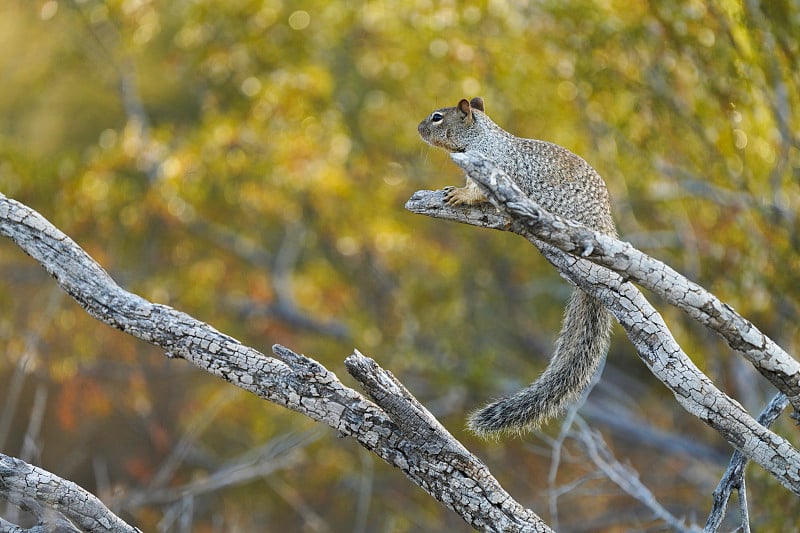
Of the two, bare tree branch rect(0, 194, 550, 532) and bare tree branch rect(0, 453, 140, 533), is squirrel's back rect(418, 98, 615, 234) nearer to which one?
bare tree branch rect(0, 194, 550, 532)

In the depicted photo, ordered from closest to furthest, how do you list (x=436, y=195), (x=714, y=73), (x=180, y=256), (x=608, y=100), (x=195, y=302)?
(x=436, y=195)
(x=714, y=73)
(x=608, y=100)
(x=195, y=302)
(x=180, y=256)

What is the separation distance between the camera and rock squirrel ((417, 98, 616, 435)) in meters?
3.88

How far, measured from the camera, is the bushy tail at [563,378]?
383 cm

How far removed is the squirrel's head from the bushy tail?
0.95 metres

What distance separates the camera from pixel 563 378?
Result: 4.02m

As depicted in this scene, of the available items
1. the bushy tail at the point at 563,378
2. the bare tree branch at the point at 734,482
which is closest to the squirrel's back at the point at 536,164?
the bushy tail at the point at 563,378

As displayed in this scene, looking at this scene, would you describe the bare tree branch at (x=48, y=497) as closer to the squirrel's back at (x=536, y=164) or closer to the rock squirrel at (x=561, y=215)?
the rock squirrel at (x=561, y=215)

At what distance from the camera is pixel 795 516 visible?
5.41 m

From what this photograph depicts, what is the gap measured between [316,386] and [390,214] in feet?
25.2

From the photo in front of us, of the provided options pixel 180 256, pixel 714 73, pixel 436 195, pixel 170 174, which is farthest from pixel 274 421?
pixel 436 195

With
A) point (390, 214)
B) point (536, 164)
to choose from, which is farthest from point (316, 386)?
point (390, 214)

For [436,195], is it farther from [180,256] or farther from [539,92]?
[180,256]

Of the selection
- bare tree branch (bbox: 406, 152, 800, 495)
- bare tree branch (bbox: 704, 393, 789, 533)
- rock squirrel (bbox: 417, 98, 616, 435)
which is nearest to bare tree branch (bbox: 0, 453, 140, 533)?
rock squirrel (bbox: 417, 98, 616, 435)

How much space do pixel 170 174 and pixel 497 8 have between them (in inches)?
127
